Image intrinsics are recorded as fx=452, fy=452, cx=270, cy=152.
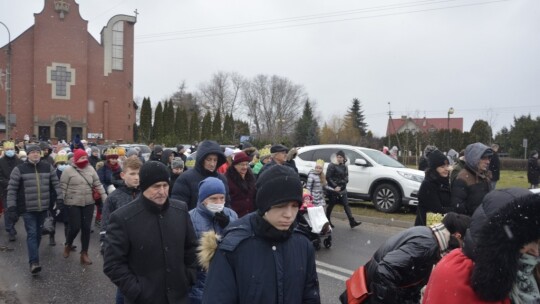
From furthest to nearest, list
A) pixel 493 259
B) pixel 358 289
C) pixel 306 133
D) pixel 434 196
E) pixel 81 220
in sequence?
pixel 306 133 → pixel 81 220 → pixel 434 196 → pixel 358 289 → pixel 493 259

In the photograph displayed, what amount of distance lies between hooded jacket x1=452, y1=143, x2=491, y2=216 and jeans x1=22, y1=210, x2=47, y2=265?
599 cm

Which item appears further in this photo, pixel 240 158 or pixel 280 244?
pixel 240 158

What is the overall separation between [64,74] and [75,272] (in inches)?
1685

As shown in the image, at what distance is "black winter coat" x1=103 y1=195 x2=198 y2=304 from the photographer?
132 inches

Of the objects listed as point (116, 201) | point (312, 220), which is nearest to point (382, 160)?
point (312, 220)

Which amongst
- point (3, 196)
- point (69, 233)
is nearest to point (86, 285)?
point (69, 233)

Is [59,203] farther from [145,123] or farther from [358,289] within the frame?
[145,123]

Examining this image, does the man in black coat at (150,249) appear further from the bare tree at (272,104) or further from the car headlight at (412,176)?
the bare tree at (272,104)

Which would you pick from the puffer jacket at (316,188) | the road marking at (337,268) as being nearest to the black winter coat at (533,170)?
the puffer jacket at (316,188)

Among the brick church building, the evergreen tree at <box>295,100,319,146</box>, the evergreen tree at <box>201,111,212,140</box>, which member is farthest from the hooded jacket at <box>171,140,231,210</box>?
the evergreen tree at <box>295,100,319,146</box>

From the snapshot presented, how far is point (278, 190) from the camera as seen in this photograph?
2.44 m

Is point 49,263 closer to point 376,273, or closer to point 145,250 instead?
point 145,250

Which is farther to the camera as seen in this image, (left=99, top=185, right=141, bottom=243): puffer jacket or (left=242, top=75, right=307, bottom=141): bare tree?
(left=242, top=75, right=307, bottom=141): bare tree

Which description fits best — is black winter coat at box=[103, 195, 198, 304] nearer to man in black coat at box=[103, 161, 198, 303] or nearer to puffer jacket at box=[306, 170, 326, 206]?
man in black coat at box=[103, 161, 198, 303]
